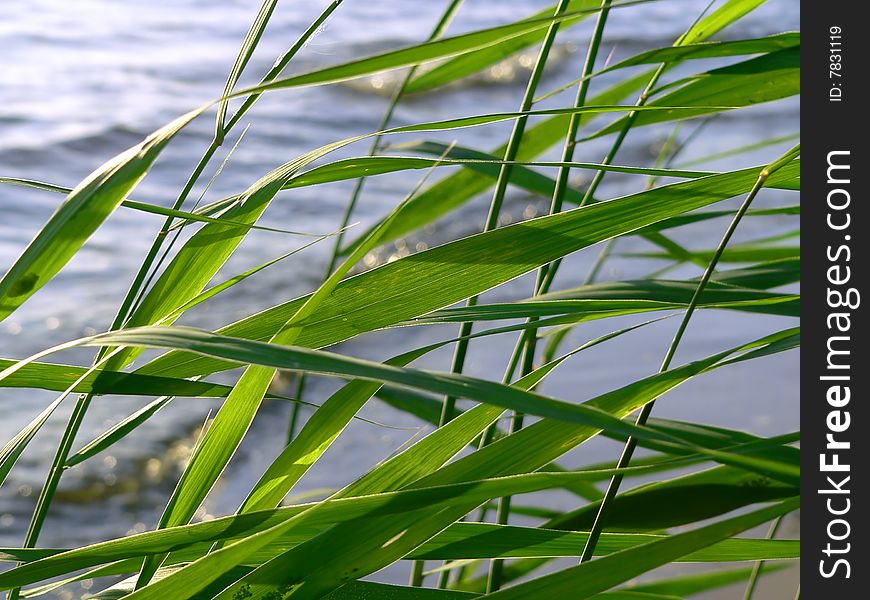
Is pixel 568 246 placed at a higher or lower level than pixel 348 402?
higher

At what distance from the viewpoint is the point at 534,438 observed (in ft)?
1.71

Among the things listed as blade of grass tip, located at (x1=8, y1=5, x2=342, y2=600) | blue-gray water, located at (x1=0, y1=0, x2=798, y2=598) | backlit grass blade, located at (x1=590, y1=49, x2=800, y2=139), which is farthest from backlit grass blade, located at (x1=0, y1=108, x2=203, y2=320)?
backlit grass blade, located at (x1=590, y1=49, x2=800, y2=139)

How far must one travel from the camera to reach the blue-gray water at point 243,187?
2586 mm

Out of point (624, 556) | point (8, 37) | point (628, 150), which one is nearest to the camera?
point (624, 556)

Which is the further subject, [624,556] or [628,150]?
[628,150]

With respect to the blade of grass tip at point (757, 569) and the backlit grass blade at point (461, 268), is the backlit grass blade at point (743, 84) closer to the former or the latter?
the backlit grass blade at point (461, 268)

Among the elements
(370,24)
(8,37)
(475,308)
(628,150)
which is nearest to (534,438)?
(475,308)

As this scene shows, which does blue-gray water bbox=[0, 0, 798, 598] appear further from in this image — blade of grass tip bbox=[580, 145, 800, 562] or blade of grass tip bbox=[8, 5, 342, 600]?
blade of grass tip bbox=[580, 145, 800, 562]

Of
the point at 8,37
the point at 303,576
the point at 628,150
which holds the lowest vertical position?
the point at 303,576

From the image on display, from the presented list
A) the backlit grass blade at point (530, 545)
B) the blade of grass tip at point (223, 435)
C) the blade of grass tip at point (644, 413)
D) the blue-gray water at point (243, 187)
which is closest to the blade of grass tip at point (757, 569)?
the backlit grass blade at point (530, 545)

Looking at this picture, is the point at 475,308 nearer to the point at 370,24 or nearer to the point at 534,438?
the point at 534,438

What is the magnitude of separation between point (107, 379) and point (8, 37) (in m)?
6.86

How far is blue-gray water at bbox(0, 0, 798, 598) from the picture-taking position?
102 inches
